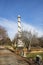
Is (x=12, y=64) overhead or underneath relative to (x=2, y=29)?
underneath

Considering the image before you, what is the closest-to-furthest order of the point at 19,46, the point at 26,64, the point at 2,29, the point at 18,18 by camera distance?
the point at 26,64
the point at 19,46
the point at 18,18
the point at 2,29

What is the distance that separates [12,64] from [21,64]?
412 mm

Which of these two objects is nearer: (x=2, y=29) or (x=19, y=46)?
(x=19, y=46)

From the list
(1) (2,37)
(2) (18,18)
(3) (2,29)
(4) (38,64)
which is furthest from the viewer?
(3) (2,29)

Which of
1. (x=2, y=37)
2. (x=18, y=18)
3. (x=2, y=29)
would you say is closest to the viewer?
(x=18, y=18)

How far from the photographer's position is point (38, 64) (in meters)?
7.61

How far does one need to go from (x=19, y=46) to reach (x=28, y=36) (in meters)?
30.8

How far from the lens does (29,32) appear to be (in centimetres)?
5447

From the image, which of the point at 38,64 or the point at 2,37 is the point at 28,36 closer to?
the point at 2,37

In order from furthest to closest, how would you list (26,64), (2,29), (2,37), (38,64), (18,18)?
(2,29)
(2,37)
(18,18)
(26,64)
(38,64)

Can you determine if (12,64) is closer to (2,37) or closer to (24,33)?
(2,37)

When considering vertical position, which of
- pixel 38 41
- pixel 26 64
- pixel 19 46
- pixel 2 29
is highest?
pixel 2 29

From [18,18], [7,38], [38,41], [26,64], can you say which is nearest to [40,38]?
[38,41]

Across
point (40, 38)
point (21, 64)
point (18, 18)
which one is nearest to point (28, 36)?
point (40, 38)
